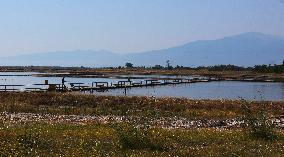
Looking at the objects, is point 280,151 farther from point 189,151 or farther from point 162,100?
point 162,100

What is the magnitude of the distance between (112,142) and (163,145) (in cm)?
211

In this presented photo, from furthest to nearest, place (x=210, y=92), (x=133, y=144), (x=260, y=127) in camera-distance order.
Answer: (x=210, y=92)
(x=260, y=127)
(x=133, y=144)

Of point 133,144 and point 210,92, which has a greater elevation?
point 133,144

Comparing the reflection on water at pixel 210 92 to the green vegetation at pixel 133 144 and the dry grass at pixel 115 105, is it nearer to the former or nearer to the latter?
the dry grass at pixel 115 105

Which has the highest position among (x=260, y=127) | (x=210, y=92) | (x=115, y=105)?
(x=260, y=127)

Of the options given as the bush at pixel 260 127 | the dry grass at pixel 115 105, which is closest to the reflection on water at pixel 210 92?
the dry grass at pixel 115 105

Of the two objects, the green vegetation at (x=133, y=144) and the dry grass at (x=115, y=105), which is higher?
the green vegetation at (x=133, y=144)

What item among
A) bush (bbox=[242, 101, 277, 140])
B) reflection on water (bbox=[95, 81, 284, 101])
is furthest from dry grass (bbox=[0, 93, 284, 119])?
bush (bbox=[242, 101, 277, 140])

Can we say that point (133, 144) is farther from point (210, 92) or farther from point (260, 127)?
point (210, 92)

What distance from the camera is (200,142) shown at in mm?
20688

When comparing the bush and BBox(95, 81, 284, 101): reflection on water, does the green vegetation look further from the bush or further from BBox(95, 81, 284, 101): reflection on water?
BBox(95, 81, 284, 101): reflection on water

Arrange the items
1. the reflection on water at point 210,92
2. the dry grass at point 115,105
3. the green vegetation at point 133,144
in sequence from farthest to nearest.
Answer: the reflection on water at point 210,92 < the dry grass at point 115,105 < the green vegetation at point 133,144

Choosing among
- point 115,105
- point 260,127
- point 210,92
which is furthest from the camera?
point 210,92

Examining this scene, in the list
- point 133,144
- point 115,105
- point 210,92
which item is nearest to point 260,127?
point 133,144
